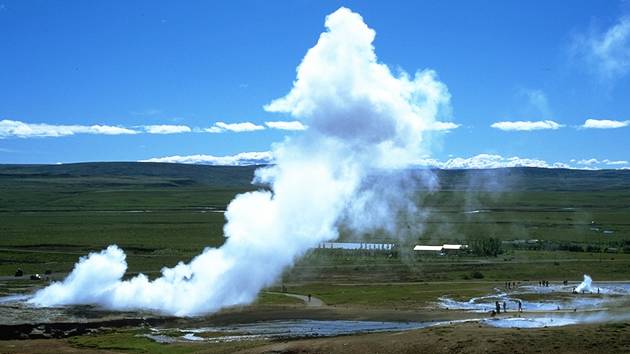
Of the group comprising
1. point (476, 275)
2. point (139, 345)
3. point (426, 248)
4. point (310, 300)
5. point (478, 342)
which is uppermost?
point (426, 248)

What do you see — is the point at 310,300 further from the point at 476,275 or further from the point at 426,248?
the point at 426,248

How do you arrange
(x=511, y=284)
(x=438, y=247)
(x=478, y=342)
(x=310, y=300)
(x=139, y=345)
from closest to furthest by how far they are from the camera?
(x=478, y=342) < (x=139, y=345) < (x=310, y=300) < (x=511, y=284) < (x=438, y=247)

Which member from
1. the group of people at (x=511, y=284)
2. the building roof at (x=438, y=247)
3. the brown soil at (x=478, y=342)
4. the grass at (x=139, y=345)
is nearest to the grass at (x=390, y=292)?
the group of people at (x=511, y=284)

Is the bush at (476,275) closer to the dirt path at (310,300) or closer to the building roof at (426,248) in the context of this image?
the dirt path at (310,300)

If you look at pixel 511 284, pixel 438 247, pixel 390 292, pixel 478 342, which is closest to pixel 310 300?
pixel 390 292

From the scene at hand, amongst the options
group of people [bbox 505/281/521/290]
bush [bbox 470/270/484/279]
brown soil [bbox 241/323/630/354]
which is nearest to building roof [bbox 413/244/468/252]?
bush [bbox 470/270/484/279]

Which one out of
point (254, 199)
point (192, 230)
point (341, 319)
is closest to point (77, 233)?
point (192, 230)

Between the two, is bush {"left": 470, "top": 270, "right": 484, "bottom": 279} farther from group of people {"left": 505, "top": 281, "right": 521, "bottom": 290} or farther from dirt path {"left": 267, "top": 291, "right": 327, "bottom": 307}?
dirt path {"left": 267, "top": 291, "right": 327, "bottom": 307}

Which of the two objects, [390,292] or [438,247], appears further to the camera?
[438,247]

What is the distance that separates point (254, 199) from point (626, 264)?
71516 mm

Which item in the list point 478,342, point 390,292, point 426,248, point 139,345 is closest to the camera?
point 478,342

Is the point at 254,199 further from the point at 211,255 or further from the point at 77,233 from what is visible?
the point at 77,233

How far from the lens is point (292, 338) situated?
204 feet

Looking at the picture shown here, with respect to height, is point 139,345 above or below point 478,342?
below
